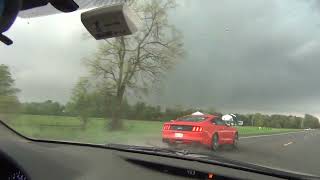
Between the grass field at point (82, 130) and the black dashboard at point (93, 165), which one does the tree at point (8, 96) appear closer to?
the grass field at point (82, 130)

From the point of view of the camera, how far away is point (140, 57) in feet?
12.8

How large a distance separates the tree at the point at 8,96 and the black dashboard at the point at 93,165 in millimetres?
357

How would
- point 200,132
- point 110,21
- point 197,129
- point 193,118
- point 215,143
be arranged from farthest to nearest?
1. point 215,143
2. point 200,132
3. point 197,129
4. point 193,118
5. point 110,21

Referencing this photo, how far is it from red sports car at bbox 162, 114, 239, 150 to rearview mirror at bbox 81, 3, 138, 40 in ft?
8.53

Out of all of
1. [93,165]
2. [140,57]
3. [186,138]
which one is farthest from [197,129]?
[140,57]

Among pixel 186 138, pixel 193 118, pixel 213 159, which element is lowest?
pixel 213 159

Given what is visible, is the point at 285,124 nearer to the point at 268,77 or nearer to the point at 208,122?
the point at 268,77

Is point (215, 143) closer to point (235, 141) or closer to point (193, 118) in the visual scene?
point (235, 141)

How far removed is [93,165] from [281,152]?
2269mm

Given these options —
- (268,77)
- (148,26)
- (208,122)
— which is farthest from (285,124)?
(148,26)

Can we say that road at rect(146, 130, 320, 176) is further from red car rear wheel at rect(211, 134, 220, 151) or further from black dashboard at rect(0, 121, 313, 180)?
black dashboard at rect(0, 121, 313, 180)

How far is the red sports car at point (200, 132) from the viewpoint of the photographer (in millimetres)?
5211

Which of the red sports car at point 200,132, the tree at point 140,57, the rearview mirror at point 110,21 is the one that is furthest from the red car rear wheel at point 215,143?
the rearview mirror at point 110,21

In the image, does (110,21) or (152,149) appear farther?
(152,149)
